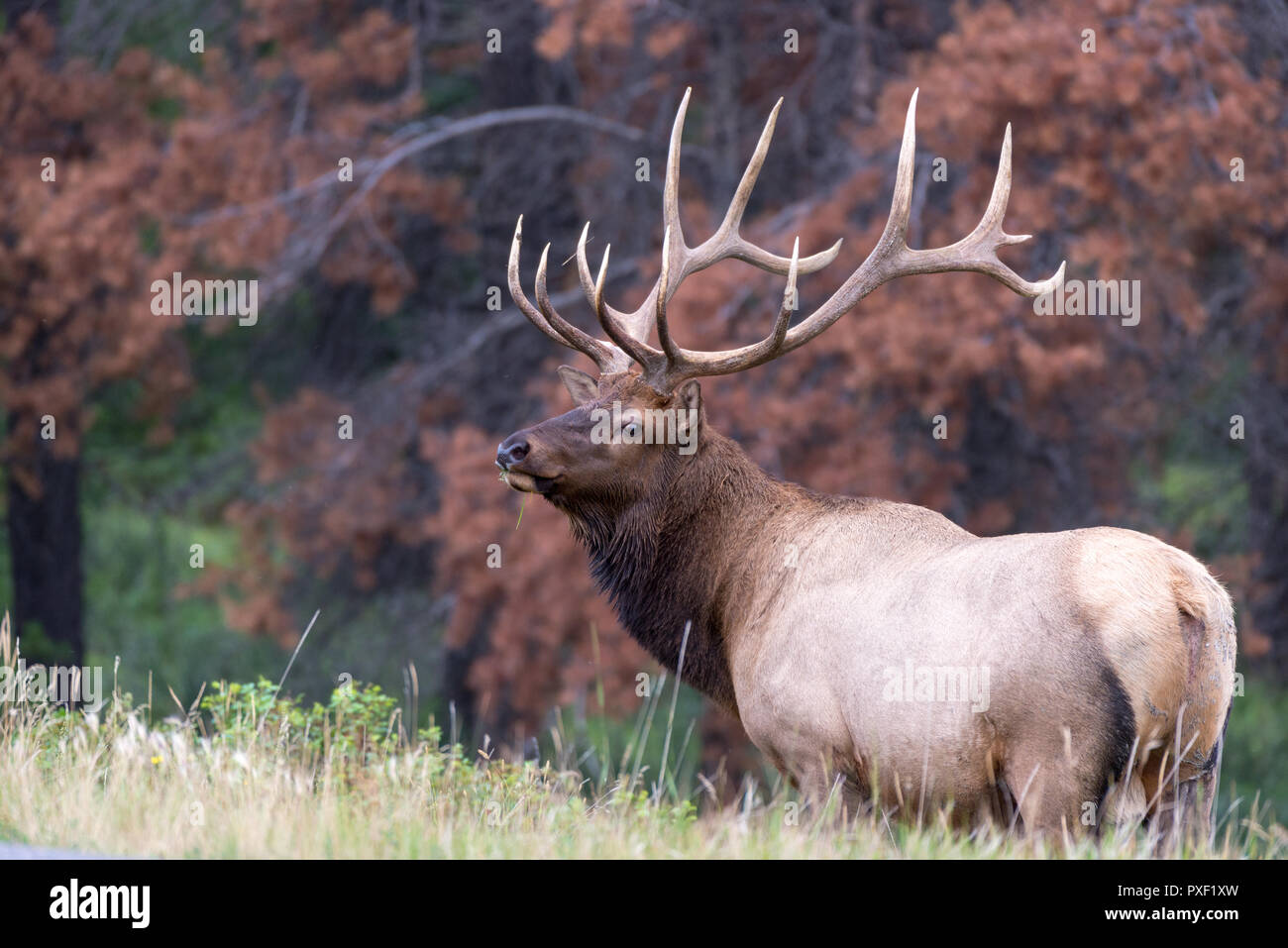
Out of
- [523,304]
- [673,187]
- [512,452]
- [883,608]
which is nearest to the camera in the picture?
[883,608]

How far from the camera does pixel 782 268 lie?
7.04m

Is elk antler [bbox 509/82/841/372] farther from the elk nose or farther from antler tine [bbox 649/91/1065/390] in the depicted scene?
the elk nose

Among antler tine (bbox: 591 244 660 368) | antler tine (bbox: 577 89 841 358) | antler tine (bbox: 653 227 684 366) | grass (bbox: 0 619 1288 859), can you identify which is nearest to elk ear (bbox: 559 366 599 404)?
antler tine (bbox: 577 89 841 358)

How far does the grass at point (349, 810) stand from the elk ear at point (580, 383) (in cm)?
168

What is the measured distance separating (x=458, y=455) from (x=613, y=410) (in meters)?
5.42

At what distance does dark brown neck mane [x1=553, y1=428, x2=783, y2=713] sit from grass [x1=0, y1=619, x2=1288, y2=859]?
0.75 metres

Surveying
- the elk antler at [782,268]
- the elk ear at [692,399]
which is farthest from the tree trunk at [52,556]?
the elk ear at [692,399]

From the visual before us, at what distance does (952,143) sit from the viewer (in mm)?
10055

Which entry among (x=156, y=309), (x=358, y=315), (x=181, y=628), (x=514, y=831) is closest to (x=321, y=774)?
(x=514, y=831)

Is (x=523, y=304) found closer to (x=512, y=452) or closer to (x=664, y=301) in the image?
(x=664, y=301)

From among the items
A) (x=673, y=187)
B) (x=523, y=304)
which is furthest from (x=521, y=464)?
(x=673, y=187)

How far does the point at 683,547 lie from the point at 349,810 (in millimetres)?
2046

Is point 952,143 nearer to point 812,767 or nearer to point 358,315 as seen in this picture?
point 812,767

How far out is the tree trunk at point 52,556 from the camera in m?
14.6
